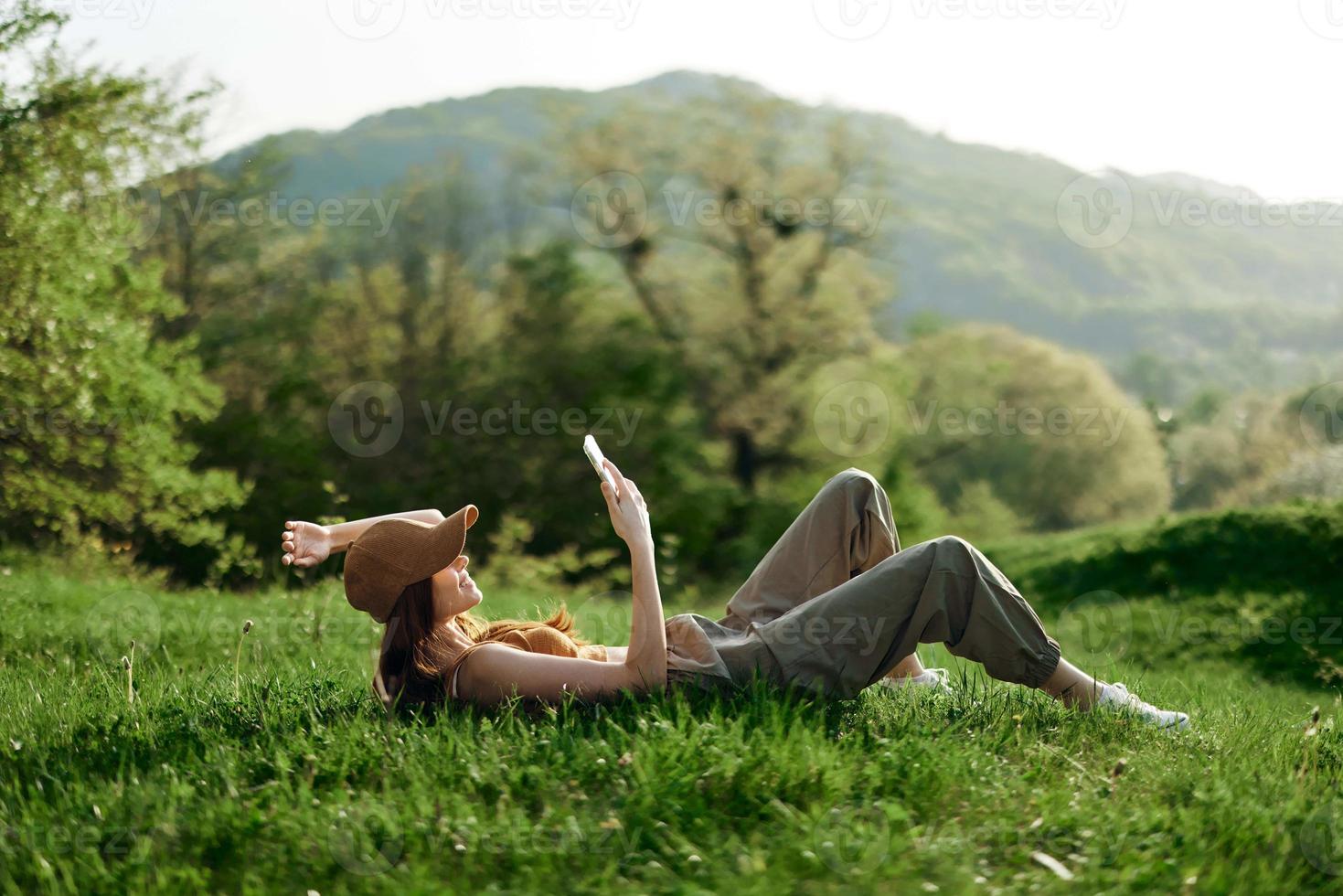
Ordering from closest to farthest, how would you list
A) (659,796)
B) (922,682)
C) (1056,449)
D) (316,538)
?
(659,796)
(316,538)
(922,682)
(1056,449)

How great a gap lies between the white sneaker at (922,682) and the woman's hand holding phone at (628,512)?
1282 mm

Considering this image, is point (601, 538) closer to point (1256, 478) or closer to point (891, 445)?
point (891, 445)

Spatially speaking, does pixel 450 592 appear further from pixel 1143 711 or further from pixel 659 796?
pixel 1143 711

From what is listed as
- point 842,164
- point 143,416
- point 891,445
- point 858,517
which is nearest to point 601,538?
point 891,445

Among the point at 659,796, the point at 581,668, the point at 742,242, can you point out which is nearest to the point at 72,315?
the point at 581,668

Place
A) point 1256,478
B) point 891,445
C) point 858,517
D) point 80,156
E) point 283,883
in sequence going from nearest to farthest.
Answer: point 283,883
point 858,517
point 80,156
point 891,445
point 1256,478

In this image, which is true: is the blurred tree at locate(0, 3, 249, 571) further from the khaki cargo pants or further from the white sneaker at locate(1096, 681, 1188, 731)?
the white sneaker at locate(1096, 681, 1188, 731)

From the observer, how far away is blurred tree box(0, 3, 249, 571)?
6.80 m

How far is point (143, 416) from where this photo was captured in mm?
7598

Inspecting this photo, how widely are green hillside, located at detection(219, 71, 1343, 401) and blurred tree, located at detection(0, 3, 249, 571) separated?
5259 cm

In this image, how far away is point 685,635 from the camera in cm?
380

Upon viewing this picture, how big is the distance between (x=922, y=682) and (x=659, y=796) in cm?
161

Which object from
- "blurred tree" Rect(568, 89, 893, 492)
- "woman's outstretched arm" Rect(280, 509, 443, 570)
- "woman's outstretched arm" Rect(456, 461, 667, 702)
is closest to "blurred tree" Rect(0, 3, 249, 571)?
"woman's outstretched arm" Rect(280, 509, 443, 570)

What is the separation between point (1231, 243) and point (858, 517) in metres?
137
